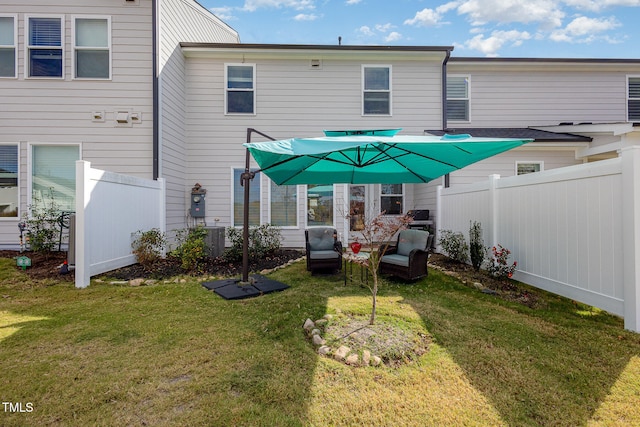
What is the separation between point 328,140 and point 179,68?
7.22 metres

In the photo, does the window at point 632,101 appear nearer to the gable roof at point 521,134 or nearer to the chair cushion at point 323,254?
the gable roof at point 521,134

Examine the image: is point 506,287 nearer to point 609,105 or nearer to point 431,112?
point 431,112

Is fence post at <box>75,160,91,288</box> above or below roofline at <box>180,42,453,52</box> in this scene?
below

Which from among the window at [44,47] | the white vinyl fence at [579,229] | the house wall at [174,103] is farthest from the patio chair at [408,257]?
the window at [44,47]

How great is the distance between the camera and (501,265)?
17.9ft

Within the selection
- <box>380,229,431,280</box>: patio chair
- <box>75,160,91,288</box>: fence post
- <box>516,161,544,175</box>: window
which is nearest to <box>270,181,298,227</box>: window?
<box>380,229,431,280</box>: patio chair

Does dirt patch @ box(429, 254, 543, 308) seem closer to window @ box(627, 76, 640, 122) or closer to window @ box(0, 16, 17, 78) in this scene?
window @ box(627, 76, 640, 122)

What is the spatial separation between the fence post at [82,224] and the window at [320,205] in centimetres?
528

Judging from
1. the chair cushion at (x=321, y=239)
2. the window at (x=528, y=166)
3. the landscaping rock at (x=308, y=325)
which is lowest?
the landscaping rock at (x=308, y=325)

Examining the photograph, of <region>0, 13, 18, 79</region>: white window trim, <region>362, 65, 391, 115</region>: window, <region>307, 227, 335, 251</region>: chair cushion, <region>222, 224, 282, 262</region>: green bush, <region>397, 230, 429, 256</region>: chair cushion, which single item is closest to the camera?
<region>397, 230, 429, 256</region>: chair cushion

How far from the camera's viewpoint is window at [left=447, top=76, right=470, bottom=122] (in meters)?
9.64

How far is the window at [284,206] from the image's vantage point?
888cm

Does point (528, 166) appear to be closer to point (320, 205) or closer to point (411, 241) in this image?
point (411, 241)

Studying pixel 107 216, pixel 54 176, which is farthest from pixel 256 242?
pixel 54 176
